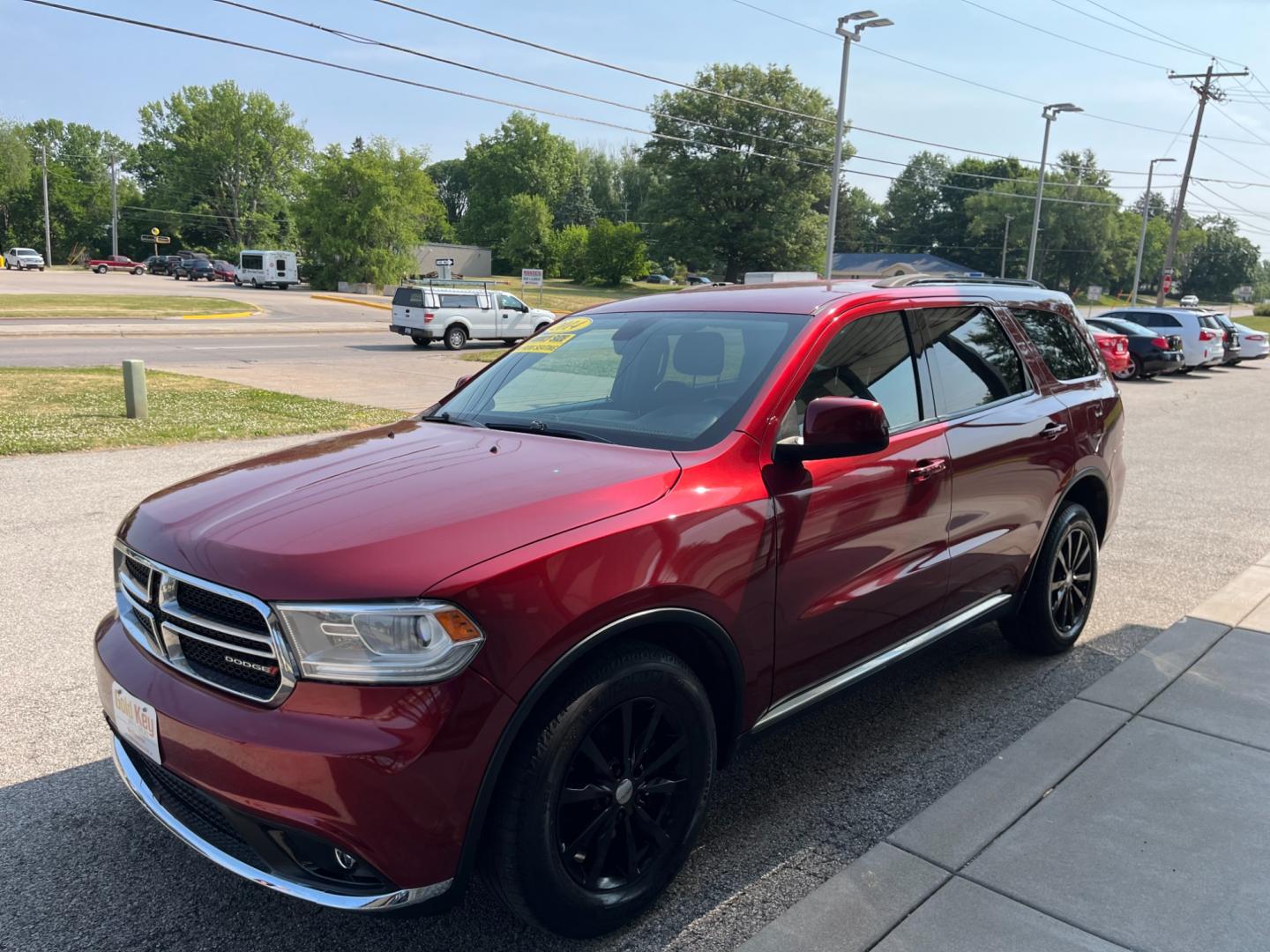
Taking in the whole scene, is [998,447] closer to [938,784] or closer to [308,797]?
[938,784]

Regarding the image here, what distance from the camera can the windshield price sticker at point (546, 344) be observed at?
4.02 m

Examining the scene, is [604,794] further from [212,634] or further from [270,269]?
[270,269]

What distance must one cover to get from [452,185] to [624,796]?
5226 inches

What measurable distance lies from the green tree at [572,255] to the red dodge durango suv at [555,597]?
6744cm

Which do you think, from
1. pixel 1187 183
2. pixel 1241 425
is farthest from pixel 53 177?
pixel 1241 425

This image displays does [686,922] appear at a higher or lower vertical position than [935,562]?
lower

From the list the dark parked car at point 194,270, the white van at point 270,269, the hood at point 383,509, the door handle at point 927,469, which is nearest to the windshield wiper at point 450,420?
the hood at point 383,509

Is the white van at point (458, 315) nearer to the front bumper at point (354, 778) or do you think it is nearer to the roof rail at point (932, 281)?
the roof rail at point (932, 281)

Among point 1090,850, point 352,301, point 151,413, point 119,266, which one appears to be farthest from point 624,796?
point 119,266

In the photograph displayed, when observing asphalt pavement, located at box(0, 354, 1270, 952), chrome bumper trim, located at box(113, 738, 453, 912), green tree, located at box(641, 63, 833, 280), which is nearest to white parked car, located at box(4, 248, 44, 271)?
green tree, located at box(641, 63, 833, 280)

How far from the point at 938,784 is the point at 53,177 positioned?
112 meters

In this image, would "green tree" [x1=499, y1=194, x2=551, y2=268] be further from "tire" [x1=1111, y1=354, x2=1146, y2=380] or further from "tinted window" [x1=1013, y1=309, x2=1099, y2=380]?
"tinted window" [x1=1013, y1=309, x2=1099, y2=380]

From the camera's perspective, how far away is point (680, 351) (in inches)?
140

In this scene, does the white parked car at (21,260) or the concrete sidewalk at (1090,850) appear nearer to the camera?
the concrete sidewalk at (1090,850)
